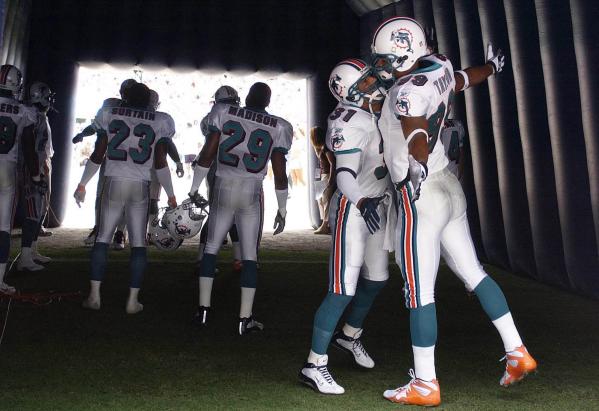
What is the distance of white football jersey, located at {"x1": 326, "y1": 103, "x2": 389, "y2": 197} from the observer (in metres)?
3.42

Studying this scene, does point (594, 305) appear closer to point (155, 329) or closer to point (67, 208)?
point (155, 329)

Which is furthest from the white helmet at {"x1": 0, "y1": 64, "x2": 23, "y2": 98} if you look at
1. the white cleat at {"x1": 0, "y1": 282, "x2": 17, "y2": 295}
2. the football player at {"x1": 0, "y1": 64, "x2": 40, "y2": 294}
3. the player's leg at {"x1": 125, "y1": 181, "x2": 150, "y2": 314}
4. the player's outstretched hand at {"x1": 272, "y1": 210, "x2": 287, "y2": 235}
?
the player's outstretched hand at {"x1": 272, "y1": 210, "x2": 287, "y2": 235}

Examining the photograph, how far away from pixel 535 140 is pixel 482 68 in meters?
3.34

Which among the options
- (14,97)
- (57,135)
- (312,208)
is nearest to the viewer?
(14,97)

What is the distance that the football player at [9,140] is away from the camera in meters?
5.51

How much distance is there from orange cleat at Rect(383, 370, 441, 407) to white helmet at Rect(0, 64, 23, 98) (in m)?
3.87

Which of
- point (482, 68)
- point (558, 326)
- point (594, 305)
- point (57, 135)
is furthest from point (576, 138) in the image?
point (57, 135)

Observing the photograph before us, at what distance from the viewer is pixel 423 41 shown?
3338 mm

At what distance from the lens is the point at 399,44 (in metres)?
3.28

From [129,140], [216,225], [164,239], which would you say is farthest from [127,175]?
[164,239]

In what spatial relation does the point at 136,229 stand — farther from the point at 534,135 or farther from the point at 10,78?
the point at 534,135

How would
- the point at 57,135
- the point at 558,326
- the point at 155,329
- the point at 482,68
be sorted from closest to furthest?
1. the point at 482,68
2. the point at 155,329
3. the point at 558,326
4. the point at 57,135

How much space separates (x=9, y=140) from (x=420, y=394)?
3859 mm

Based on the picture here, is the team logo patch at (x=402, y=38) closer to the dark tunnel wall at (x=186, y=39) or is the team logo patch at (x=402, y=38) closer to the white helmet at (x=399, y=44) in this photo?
the white helmet at (x=399, y=44)
